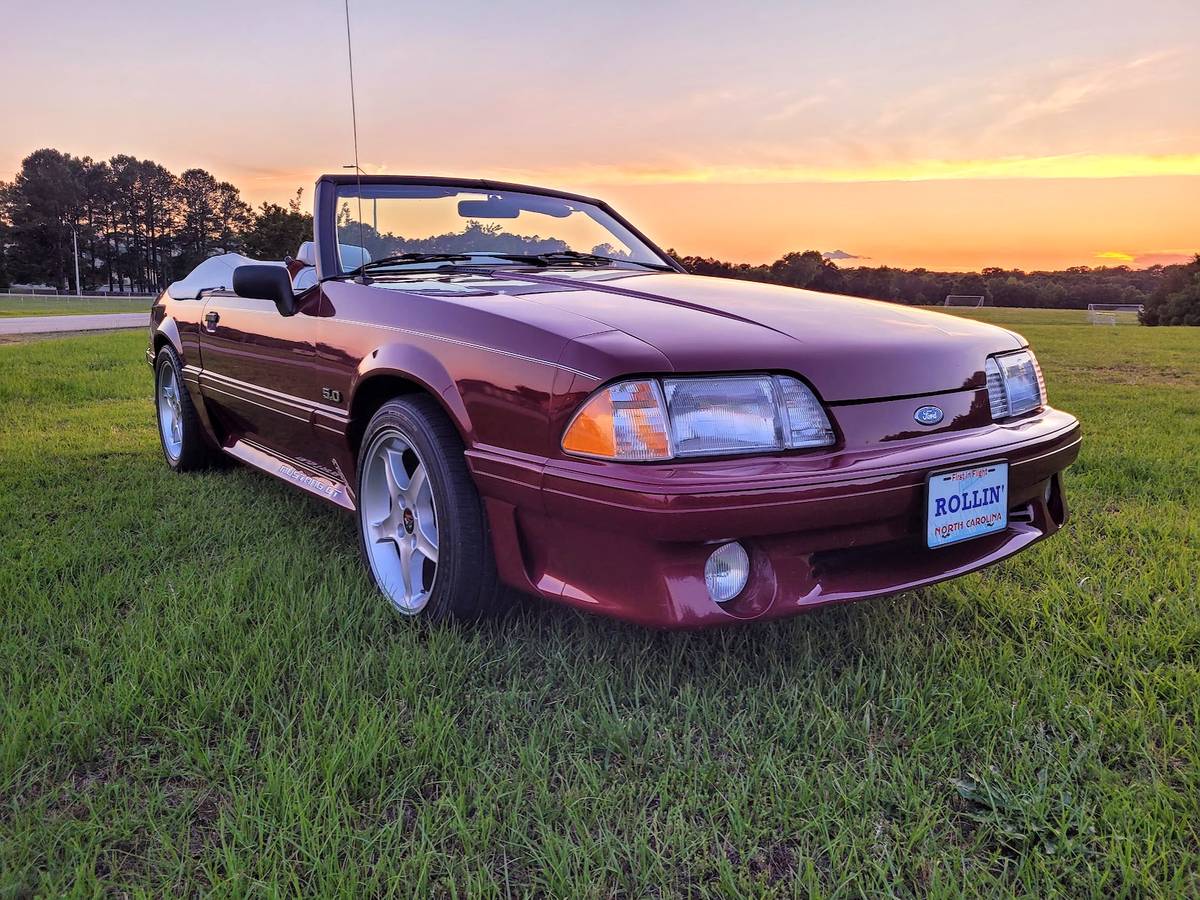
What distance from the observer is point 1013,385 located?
2424 millimetres

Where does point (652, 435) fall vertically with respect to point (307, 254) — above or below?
below

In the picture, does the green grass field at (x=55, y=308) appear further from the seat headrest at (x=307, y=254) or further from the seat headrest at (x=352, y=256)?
the seat headrest at (x=352, y=256)

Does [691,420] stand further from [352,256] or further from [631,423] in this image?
[352,256]

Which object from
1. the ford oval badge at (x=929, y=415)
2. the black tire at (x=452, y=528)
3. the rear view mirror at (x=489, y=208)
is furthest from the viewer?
the rear view mirror at (x=489, y=208)

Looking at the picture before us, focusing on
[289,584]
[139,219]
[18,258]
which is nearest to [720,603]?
[289,584]

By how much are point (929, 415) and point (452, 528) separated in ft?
4.07

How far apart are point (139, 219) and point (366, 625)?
91913 mm

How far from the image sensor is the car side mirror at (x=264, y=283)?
2887 millimetres

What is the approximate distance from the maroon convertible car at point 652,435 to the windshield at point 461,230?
3 centimetres

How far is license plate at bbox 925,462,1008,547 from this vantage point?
1.99 m

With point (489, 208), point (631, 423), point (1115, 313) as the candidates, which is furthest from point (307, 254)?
point (1115, 313)

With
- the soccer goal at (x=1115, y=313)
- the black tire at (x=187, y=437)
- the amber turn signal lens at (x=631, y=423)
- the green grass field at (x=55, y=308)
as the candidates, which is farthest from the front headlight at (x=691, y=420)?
the soccer goal at (x=1115, y=313)

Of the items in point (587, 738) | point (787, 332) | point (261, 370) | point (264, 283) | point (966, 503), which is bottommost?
point (587, 738)

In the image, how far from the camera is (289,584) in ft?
8.48
